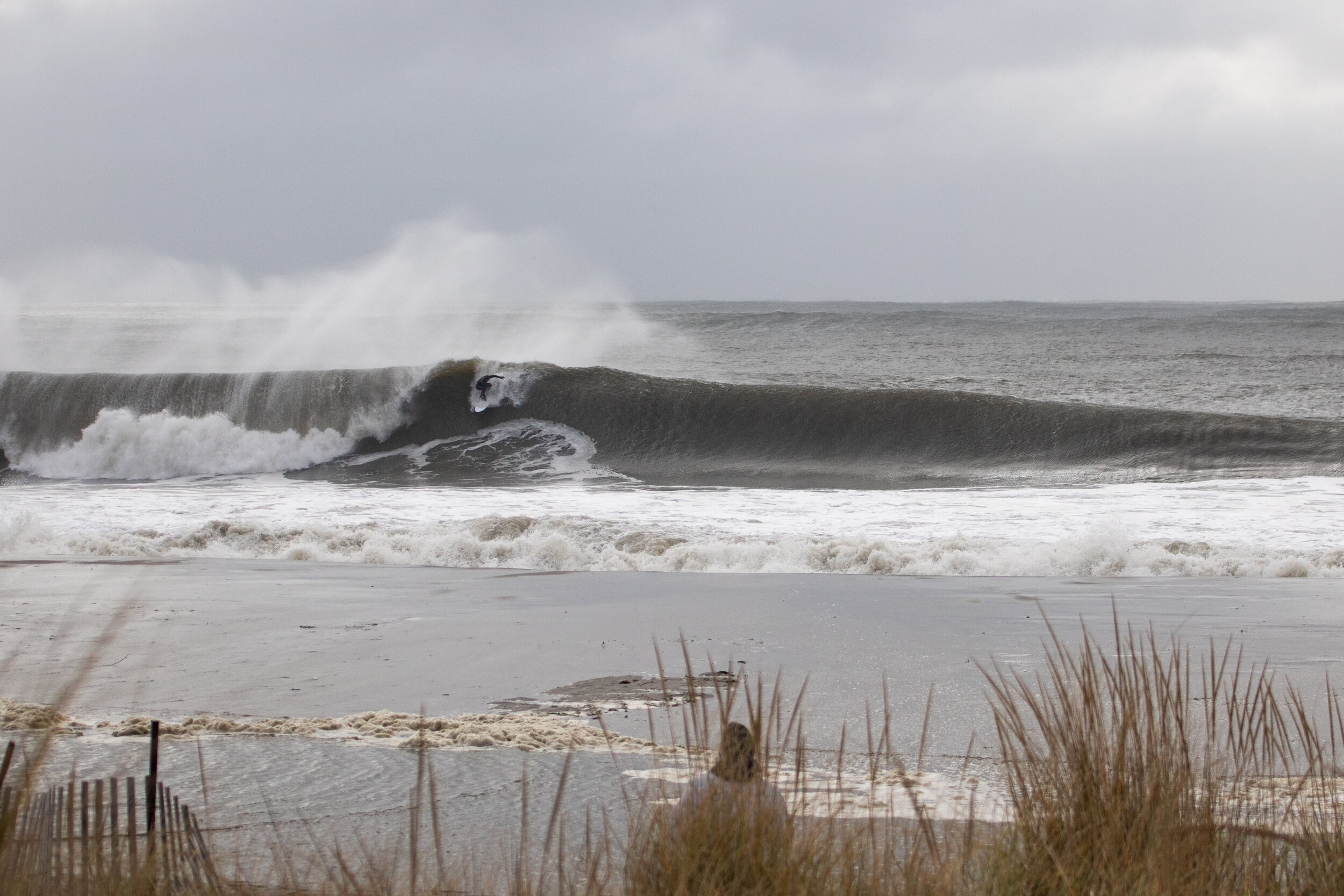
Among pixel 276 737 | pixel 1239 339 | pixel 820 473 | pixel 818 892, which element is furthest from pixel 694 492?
pixel 1239 339

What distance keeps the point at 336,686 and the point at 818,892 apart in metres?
3.91

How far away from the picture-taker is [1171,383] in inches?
976

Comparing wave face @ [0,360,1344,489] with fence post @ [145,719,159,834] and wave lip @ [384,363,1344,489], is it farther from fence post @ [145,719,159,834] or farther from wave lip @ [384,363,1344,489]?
fence post @ [145,719,159,834]

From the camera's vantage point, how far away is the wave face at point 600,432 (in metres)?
16.1

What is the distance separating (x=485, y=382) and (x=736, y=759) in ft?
65.6

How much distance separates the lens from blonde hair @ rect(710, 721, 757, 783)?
1.92 m

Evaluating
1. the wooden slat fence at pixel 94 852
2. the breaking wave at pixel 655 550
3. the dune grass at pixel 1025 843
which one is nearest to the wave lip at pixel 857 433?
the breaking wave at pixel 655 550

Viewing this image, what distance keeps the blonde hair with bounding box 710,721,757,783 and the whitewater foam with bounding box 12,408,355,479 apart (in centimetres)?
1788

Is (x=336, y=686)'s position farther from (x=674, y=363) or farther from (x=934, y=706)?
(x=674, y=363)

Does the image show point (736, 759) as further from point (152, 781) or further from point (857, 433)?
point (857, 433)

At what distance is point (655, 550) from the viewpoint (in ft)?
31.4

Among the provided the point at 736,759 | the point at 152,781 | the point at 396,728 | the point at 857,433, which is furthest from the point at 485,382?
the point at 152,781

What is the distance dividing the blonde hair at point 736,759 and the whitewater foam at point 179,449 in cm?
1788

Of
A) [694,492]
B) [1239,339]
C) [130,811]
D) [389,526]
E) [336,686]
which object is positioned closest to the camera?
[130,811]
